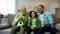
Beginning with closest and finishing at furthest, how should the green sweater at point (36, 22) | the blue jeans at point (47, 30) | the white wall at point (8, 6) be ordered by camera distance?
1. the blue jeans at point (47, 30)
2. the green sweater at point (36, 22)
3. the white wall at point (8, 6)

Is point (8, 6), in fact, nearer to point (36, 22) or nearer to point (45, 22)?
point (36, 22)

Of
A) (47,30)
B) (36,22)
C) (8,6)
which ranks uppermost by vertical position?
(8,6)

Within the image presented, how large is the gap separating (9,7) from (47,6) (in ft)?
4.52

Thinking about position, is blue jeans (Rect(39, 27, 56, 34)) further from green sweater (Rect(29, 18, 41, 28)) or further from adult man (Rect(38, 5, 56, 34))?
green sweater (Rect(29, 18, 41, 28))

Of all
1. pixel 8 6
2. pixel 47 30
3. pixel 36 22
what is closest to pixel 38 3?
pixel 8 6

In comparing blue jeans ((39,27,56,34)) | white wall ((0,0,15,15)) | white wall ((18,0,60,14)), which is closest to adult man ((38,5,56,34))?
blue jeans ((39,27,56,34))

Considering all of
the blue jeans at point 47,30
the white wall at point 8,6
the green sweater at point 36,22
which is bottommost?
the blue jeans at point 47,30

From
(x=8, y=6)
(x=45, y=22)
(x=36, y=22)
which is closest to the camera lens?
(x=45, y=22)

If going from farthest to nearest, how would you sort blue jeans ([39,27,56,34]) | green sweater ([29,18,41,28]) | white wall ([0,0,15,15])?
white wall ([0,0,15,15]) → green sweater ([29,18,41,28]) → blue jeans ([39,27,56,34])

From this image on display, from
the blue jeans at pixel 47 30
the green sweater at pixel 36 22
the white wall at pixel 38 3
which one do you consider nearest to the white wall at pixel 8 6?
the white wall at pixel 38 3

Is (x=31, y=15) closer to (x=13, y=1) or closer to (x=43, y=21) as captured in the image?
(x=43, y=21)

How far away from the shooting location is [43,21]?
3162 mm

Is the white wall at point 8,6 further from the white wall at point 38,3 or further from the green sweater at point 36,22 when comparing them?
the green sweater at point 36,22

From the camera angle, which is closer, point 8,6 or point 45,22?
point 45,22
